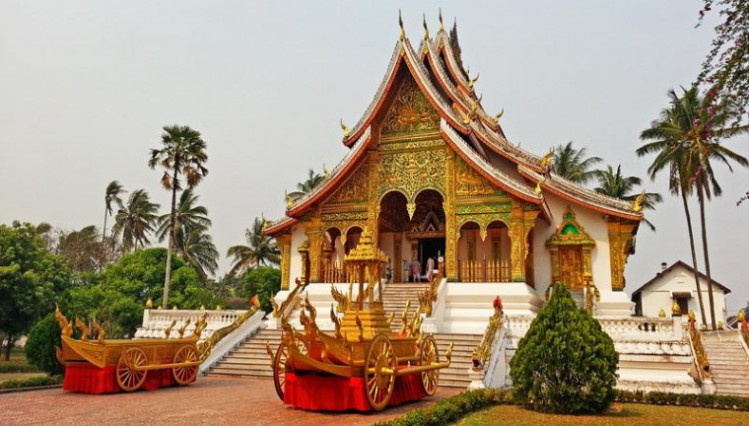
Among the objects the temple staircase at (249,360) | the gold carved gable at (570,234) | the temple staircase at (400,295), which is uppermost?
the gold carved gable at (570,234)

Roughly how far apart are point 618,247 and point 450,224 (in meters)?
4.72

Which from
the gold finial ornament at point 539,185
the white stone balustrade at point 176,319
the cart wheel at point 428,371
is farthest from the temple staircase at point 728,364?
the white stone balustrade at point 176,319

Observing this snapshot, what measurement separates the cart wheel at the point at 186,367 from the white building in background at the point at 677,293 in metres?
26.1

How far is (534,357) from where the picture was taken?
7836 mm

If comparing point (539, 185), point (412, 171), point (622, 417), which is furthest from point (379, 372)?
point (412, 171)

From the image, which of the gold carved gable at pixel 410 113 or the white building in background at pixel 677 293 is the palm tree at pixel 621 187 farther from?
the gold carved gable at pixel 410 113

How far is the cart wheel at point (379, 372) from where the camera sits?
7410mm

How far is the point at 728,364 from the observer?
12.4 meters

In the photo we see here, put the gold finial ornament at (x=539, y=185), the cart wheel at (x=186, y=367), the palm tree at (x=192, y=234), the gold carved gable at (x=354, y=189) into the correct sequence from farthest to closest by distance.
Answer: the palm tree at (x=192, y=234), the gold carved gable at (x=354, y=189), the gold finial ornament at (x=539, y=185), the cart wheel at (x=186, y=367)

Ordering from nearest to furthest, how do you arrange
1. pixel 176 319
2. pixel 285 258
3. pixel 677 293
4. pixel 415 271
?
1. pixel 176 319
2. pixel 415 271
3. pixel 285 258
4. pixel 677 293

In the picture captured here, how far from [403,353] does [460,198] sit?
8.42 metres

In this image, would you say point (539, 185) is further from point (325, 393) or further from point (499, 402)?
point (325, 393)

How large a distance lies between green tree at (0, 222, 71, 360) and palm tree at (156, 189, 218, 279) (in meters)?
13.4

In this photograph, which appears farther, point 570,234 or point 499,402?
point 570,234
